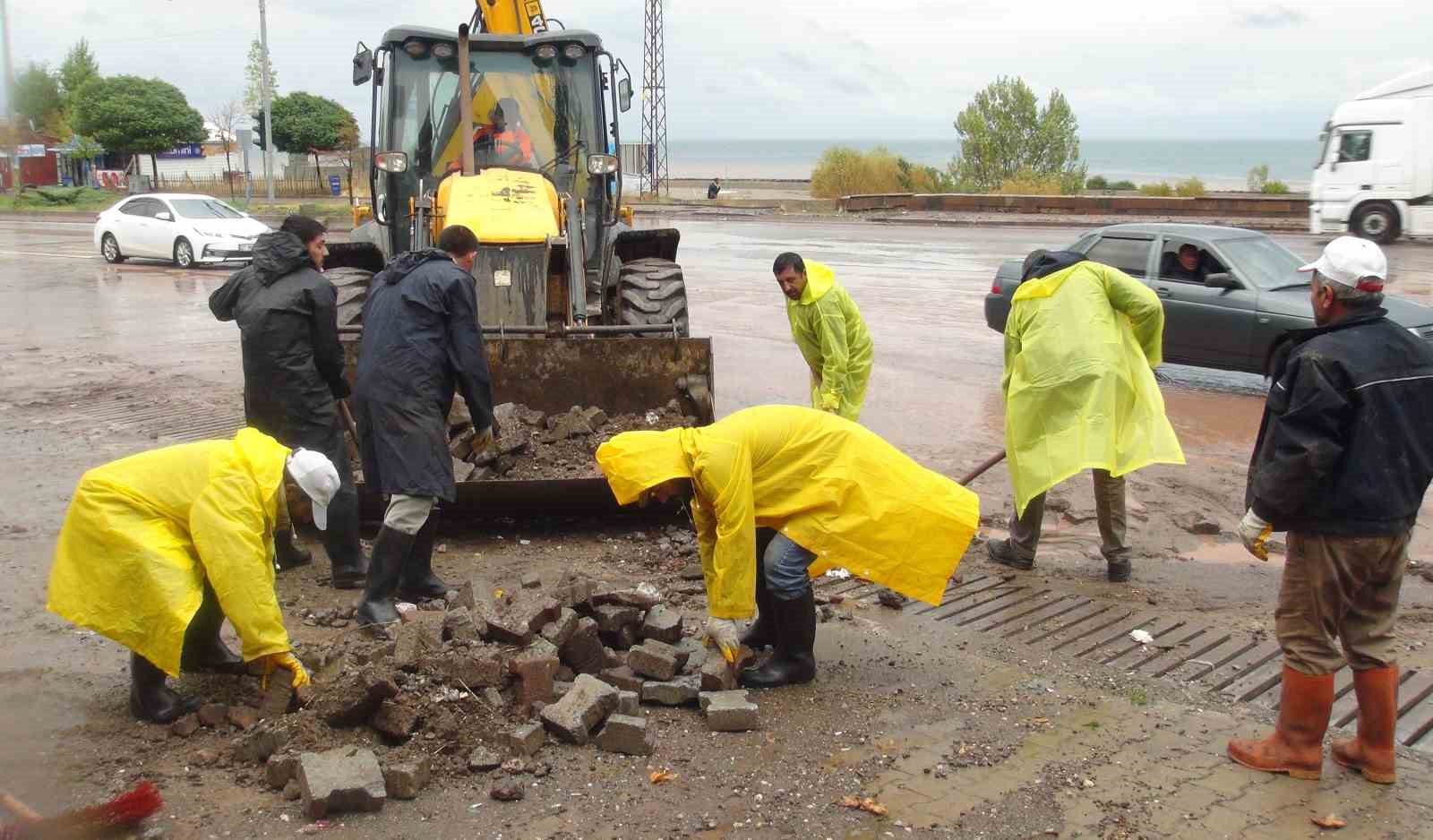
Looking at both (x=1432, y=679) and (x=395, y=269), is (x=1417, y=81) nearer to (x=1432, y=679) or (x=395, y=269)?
→ (x=1432, y=679)

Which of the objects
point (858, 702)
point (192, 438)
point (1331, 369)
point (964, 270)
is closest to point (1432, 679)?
point (1331, 369)

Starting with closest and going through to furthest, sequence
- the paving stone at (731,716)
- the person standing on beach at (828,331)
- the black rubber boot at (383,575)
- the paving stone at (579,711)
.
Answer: the paving stone at (579,711)
the paving stone at (731,716)
the black rubber boot at (383,575)
the person standing on beach at (828,331)

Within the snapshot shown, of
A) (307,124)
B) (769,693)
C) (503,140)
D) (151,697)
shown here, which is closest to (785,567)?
(769,693)

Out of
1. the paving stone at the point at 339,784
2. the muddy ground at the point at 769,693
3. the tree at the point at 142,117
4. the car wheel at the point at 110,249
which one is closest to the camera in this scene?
the paving stone at the point at 339,784

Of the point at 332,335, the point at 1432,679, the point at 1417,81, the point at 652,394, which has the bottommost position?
the point at 1432,679

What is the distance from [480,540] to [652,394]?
1485mm

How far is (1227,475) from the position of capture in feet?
28.4

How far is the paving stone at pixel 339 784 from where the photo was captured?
4.08m

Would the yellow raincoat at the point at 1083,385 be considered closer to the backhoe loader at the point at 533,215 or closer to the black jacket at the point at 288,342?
the backhoe loader at the point at 533,215

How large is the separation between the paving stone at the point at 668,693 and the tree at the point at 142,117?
39.3 m

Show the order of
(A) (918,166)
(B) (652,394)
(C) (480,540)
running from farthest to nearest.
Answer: (A) (918,166), (B) (652,394), (C) (480,540)

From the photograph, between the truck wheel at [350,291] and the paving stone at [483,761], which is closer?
the paving stone at [483,761]

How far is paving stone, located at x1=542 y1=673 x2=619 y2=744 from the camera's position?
4.59m

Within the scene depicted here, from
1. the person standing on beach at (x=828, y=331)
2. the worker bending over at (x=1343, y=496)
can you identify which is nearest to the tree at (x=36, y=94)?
the worker bending over at (x=1343, y=496)
